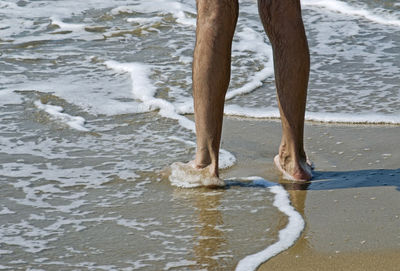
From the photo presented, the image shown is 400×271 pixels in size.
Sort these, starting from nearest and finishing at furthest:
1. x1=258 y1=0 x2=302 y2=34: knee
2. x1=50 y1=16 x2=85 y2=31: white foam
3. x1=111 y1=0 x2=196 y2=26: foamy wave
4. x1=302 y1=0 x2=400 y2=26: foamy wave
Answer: x1=258 y1=0 x2=302 y2=34: knee
x1=302 y1=0 x2=400 y2=26: foamy wave
x1=50 y1=16 x2=85 y2=31: white foam
x1=111 y1=0 x2=196 y2=26: foamy wave

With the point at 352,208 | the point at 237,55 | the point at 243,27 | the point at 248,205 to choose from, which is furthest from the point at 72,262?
the point at 243,27

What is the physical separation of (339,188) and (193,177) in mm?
620

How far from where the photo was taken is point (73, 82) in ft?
17.7

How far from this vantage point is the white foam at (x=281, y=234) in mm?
2581

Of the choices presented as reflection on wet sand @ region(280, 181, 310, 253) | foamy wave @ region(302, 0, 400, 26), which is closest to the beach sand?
reflection on wet sand @ region(280, 181, 310, 253)

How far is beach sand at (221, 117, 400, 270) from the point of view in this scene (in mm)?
2598

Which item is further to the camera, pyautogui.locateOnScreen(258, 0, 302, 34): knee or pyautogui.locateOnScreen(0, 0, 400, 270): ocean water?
pyautogui.locateOnScreen(258, 0, 302, 34): knee

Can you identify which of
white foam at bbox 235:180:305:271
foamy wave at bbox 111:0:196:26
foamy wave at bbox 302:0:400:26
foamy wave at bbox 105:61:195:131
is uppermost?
white foam at bbox 235:180:305:271

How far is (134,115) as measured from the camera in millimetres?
4605

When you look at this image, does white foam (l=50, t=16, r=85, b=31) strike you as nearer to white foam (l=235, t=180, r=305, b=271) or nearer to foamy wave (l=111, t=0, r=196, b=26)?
foamy wave (l=111, t=0, r=196, b=26)

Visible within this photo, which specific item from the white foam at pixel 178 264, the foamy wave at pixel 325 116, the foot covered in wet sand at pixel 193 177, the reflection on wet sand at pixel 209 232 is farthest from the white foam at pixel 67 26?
the white foam at pixel 178 264

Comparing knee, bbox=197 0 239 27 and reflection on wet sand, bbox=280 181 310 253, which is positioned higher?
knee, bbox=197 0 239 27

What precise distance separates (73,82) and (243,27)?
2.31 m

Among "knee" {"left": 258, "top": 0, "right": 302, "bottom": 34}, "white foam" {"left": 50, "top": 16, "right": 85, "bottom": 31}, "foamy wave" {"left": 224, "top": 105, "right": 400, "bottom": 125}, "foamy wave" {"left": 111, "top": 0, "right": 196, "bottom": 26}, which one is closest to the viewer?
"knee" {"left": 258, "top": 0, "right": 302, "bottom": 34}
